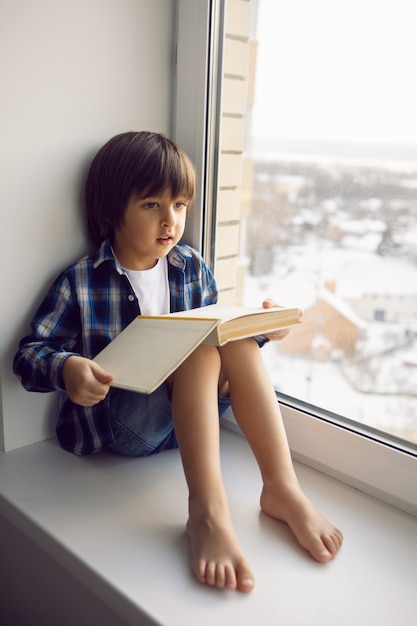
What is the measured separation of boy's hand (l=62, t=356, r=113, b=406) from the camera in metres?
0.93

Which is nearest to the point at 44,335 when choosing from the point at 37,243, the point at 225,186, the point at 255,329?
the point at 37,243

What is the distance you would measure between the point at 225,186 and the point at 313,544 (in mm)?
721

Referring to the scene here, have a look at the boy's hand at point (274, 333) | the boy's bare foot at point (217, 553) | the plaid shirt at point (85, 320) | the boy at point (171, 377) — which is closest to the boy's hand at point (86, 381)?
the boy at point (171, 377)

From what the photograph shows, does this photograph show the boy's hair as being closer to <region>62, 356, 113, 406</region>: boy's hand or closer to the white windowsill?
<region>62, 356, 113, 406</region>: boy's hand

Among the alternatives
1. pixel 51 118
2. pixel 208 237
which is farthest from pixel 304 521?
pixel 51 118

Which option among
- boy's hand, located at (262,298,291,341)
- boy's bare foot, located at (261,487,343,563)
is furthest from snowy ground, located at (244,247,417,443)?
boy's bare foot, located at (261,487,343,563)

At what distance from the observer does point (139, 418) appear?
113 cm

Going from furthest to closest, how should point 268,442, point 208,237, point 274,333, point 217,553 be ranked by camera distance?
point 208,237 → point 274,333 → point 268,442 → point 217,553

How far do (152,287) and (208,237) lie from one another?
0.21 metres

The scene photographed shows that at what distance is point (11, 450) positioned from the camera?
3.91ft

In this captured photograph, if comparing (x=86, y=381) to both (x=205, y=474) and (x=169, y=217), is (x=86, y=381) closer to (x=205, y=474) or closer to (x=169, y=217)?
(x=205, y=474)

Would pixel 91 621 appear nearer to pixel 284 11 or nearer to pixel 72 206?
pixel 72 206

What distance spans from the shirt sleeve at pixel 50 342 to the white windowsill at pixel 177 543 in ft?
0.61

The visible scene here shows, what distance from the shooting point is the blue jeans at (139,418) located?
112 cm
